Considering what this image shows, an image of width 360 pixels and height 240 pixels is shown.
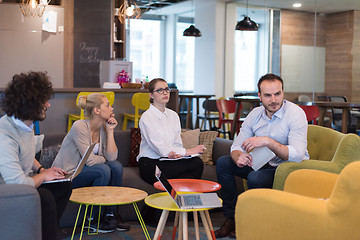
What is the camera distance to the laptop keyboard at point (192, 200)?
9.28 feet

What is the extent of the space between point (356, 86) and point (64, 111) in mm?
4841

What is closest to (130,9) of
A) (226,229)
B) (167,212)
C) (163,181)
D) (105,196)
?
(226,229)

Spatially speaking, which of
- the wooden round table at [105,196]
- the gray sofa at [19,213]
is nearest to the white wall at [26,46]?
the wooden round table at [105,196]

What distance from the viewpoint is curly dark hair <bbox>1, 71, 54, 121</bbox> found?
263cm

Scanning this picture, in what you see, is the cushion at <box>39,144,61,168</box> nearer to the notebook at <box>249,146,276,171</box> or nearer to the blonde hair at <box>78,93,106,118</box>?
the blonde hair at <box>78,93,106,118</box>

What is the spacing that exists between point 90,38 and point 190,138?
449 cm

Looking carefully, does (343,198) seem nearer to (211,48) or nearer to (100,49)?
(100,49)

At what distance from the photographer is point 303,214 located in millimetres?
2139

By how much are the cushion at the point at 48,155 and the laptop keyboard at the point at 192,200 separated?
156 centimetres

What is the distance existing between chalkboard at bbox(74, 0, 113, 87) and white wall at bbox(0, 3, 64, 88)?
11.4 inches

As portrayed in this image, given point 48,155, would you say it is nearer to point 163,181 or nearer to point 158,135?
point 158,135

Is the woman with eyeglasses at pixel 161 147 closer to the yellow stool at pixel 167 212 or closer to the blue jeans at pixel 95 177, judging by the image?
the blue jeans at pixel 95 177

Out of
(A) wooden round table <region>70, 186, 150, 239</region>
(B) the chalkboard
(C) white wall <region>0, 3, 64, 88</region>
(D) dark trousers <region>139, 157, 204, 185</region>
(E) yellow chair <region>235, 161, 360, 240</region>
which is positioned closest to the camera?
(E) yellow chair <region>235, 161, 360, 240</region>

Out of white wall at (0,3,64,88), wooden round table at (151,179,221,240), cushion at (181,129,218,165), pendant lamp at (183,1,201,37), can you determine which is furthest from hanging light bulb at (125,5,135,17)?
wooden round table at (151,179,221,240)
